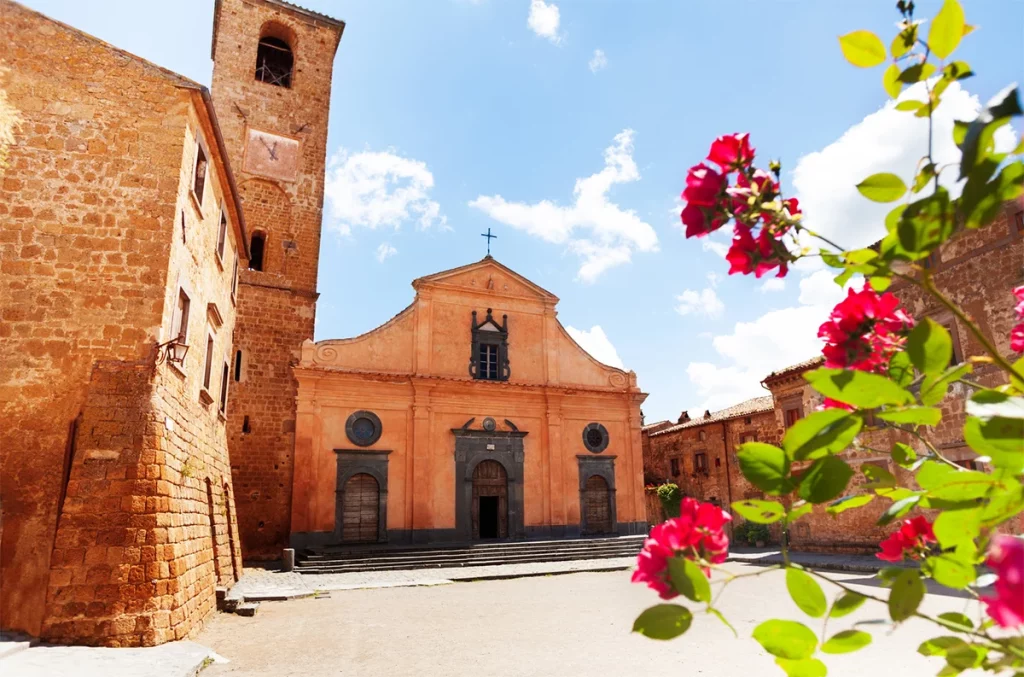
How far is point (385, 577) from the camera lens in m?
16.3

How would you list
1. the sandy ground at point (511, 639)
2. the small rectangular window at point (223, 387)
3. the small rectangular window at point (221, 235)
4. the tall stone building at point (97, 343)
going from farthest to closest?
the small rectangular window at point (223, 387) < the small rectangular window at point (221, 235) < the tall stone building at point (97, 343) < the sandy ground at point (511, 639)

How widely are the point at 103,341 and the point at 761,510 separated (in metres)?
9.44

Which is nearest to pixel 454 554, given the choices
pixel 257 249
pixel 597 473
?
pixel 597 473

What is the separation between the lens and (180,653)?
23.6 feet

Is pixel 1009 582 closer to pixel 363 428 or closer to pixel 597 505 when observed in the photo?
pixel 363 428

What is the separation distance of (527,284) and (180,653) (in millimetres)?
19422

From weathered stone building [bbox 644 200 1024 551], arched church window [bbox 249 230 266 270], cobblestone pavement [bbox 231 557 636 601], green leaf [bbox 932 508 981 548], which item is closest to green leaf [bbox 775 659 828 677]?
green leaf [bbox 932 508 981 548]

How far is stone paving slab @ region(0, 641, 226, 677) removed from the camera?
6.14 metres

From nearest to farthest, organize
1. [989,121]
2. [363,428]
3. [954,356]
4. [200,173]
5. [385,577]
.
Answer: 1. [989,121]
2. [200,173]
3. [954,356]
4. [385,577]
5. [363,428]

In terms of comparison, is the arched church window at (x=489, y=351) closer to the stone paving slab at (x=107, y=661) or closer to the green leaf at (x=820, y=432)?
the stone paving slab at (x=107, y=661)

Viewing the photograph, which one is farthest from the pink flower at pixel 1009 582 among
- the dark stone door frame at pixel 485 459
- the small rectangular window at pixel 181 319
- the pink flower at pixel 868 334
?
the dark stone door frame at pixel 485 459

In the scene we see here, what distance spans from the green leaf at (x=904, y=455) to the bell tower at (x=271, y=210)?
20.1 m

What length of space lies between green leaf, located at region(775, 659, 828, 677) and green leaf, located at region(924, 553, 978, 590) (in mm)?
315

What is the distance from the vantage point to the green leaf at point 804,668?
55.6 inches
